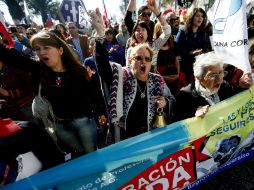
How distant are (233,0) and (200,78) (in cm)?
76

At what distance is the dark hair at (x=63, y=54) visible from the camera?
257 cm

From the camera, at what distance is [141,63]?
8.64 ft

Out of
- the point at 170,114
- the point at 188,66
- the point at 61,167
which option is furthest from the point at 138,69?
the point at 188,66

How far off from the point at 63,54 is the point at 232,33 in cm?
155

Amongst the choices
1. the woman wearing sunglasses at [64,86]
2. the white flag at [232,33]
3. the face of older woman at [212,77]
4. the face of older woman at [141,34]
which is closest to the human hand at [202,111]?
the face of older woman at [212,77]

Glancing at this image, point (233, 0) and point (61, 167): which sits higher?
point (233, 0)

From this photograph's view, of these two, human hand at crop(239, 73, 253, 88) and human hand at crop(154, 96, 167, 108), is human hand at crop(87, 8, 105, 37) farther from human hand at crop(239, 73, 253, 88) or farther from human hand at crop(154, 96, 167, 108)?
human hand at crop(239, 73, 253, 88)

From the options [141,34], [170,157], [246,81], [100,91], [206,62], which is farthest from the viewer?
[141,34]

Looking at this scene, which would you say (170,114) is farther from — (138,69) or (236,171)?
(236,171)

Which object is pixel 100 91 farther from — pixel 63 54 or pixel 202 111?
pixel 202 111

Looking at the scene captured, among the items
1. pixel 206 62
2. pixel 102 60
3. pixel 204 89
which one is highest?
pixel 102 60

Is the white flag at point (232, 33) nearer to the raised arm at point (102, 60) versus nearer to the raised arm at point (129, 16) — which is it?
the raised arm at point (102, 60)

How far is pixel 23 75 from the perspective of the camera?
3236mm

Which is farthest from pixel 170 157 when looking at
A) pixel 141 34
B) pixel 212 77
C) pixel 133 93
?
pixel 141 34
